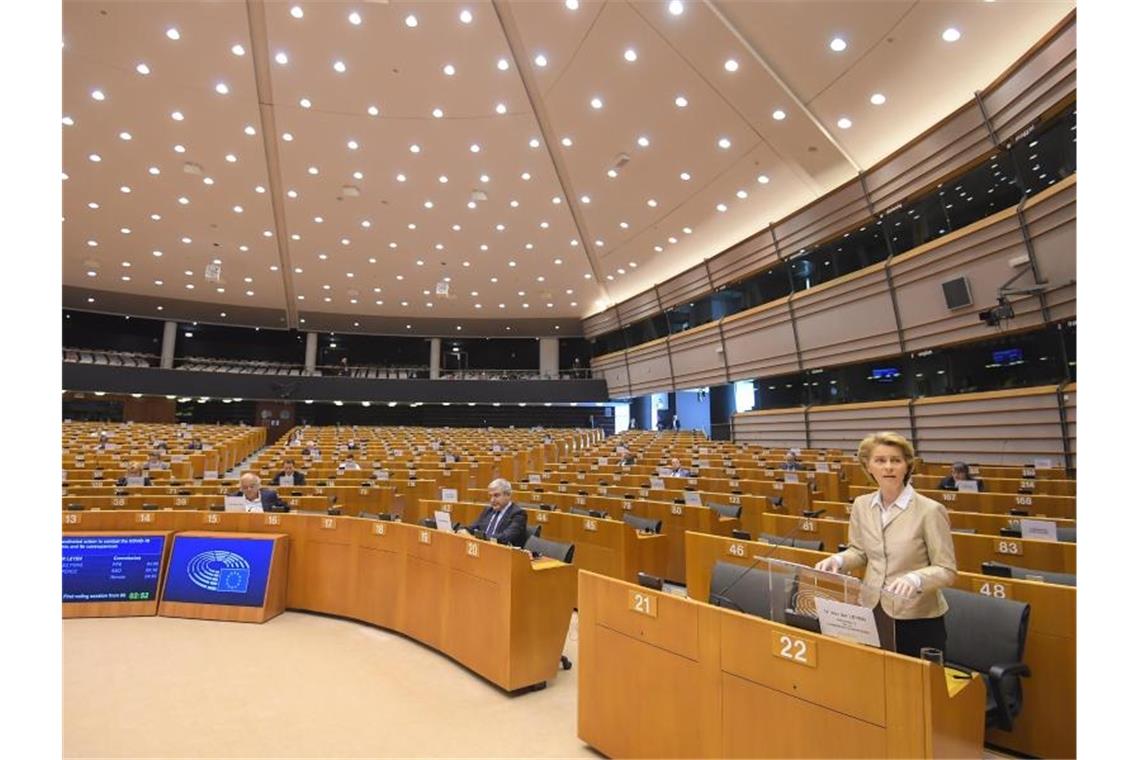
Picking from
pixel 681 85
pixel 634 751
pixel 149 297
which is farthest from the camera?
pixel 149 297

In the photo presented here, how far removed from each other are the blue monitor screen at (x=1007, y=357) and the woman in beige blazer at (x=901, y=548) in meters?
10.9

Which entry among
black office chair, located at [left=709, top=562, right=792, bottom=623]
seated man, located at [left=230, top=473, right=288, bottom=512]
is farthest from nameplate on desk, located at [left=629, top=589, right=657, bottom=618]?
seated man, located at [left=230, top=473, right=288, bottom=512]

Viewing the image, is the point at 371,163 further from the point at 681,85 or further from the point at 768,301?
the point at 768,301

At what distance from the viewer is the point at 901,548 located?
2.40 meters

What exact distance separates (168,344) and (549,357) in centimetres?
1694

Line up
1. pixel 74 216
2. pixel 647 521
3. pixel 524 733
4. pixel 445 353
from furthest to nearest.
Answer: pixel 445 353, pixel 74 216, pixel 647 521, pixel 524 733

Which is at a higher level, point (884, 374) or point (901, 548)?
point (884, 374)

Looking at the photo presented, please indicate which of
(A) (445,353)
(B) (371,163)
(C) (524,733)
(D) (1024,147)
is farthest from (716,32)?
(A) (445,353)

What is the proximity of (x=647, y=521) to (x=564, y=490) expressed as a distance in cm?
278

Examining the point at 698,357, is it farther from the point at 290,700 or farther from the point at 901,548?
the point at 901,548

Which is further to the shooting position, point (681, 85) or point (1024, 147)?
point (681, 85)

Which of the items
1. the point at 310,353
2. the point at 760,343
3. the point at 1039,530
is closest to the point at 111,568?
the point at 1039,530

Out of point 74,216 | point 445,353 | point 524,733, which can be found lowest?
point 524,733

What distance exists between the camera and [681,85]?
1188cm
